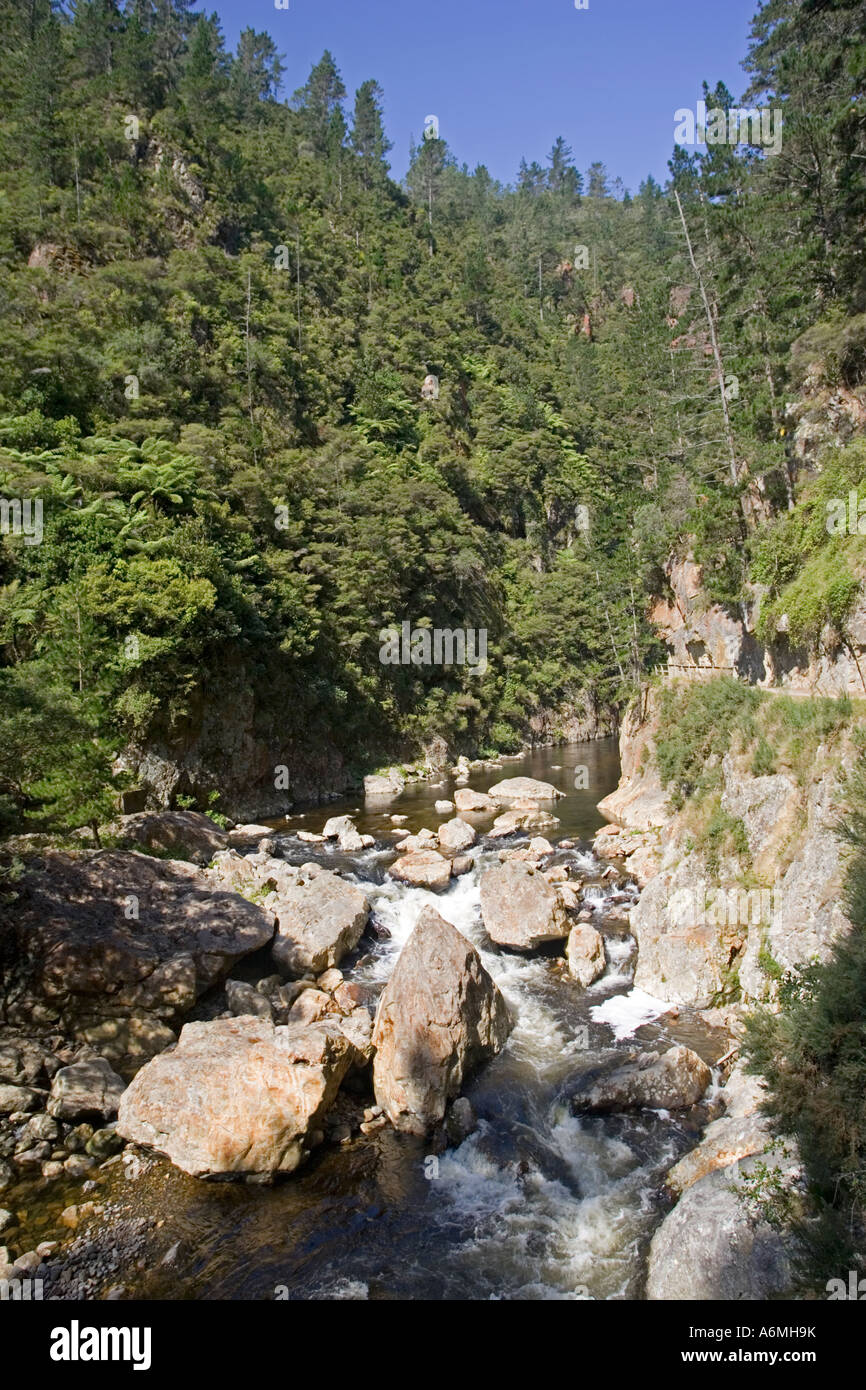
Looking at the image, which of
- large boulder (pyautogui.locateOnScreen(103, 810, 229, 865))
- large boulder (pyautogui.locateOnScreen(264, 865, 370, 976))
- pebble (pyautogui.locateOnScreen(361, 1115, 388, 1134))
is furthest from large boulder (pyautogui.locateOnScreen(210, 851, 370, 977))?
pebble (pyautogui.locateOnScreen(361, 1115, 388, 1134))

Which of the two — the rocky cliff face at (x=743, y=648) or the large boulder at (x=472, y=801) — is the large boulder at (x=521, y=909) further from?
the large boulder at (x=472, y=801)

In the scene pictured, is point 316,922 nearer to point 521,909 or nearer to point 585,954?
point 521,909

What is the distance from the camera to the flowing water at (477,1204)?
7160 millimetres

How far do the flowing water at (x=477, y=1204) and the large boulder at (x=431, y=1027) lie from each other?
37 centimetres

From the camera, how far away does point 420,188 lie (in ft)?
298

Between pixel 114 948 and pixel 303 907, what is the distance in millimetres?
4149

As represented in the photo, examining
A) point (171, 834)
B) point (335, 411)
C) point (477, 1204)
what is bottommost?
point (477, 1204)

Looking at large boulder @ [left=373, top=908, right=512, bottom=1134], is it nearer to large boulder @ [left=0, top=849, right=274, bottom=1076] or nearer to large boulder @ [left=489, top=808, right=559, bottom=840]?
large boulder @ [left=0, top=849, right=274, bottom=1076]

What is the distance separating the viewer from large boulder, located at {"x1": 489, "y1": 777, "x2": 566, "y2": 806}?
2914 centimetres

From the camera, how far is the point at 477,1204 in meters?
8.27

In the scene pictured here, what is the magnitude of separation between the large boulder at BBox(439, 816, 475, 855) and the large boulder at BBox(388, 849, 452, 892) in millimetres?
2127

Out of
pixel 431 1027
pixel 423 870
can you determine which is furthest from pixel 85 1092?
pixel 423 870
